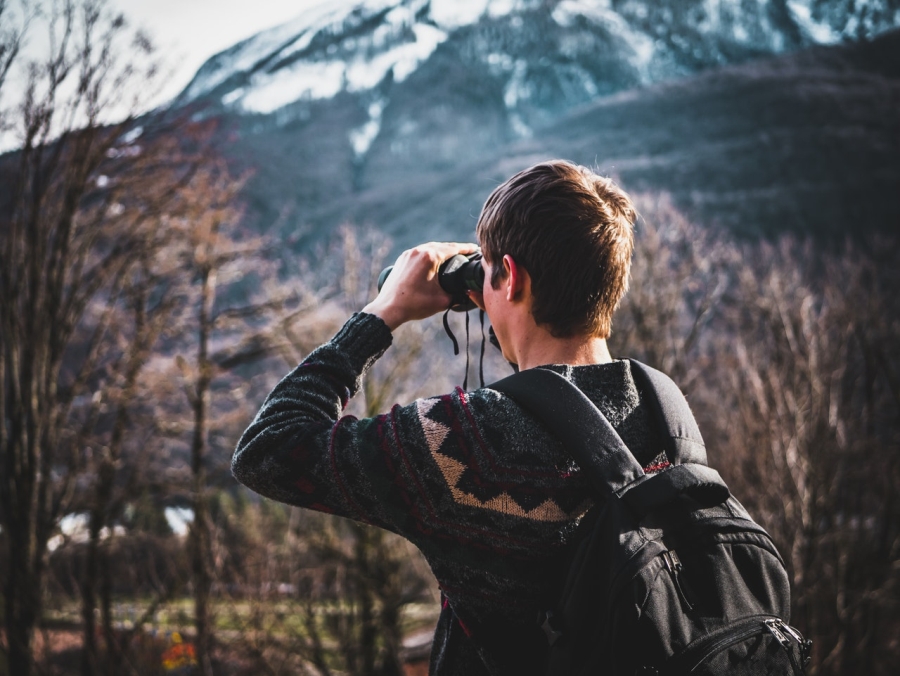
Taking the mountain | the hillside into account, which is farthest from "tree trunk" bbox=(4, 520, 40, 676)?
the hillside

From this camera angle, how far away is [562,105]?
40094 mm

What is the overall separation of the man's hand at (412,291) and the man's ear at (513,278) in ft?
0.58

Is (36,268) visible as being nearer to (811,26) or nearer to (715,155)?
(715,155)

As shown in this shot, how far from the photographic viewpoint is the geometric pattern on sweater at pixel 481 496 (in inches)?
42.8

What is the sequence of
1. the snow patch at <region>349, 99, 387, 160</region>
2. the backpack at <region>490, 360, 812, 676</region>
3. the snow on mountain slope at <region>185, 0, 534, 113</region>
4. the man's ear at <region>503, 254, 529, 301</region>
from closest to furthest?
the backpack at <region>490, 360, 812, 676</region> → the man's ear at <region>503, 254, 529, 301</region> → the snow on mountain slope at <region>185, 0, 534, 113</region> → the snow patch at <region>349, 99, 387, 160</region>

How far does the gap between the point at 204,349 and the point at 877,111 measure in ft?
112

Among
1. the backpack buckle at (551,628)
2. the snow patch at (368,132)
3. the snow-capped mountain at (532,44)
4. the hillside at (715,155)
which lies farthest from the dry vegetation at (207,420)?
the snow patch at (368,132)

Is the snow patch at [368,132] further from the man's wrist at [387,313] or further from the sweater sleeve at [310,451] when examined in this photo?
the sweater sleeve at [310,451]

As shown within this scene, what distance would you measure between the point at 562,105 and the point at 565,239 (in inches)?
1663

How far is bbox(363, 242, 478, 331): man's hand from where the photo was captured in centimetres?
133

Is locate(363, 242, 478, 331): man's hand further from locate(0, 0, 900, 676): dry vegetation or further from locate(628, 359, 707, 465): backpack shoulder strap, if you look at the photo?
locate(0, 0, 900, 676): dry vegetation

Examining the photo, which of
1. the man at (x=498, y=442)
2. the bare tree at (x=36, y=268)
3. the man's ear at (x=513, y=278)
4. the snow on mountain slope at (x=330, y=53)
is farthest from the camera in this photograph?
the snow on mountain slope at (x=330, y=53)

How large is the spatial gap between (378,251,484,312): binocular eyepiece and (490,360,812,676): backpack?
0.93ft

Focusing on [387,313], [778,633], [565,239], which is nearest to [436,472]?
[387,313]
